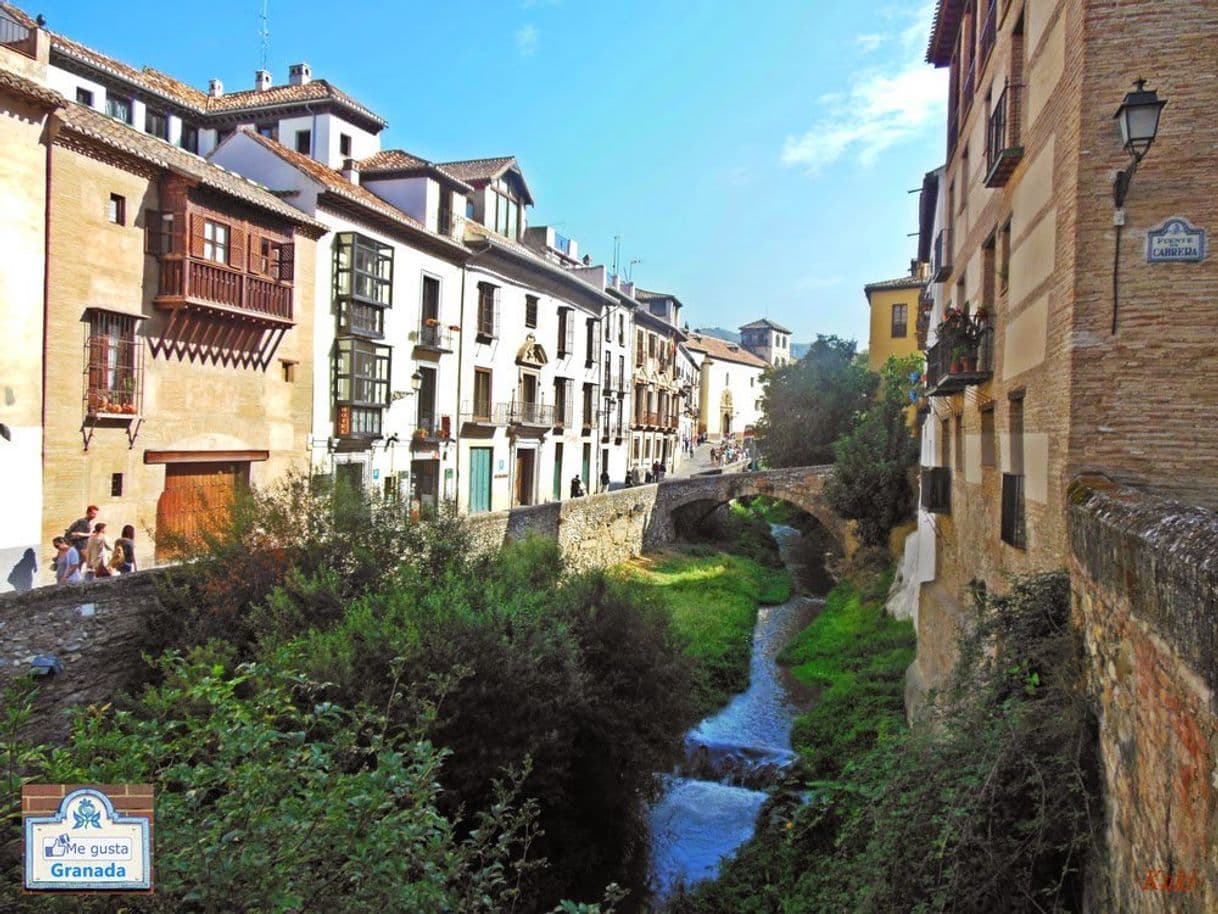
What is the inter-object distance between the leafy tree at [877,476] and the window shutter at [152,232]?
1785cm

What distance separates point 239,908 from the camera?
3895 mm

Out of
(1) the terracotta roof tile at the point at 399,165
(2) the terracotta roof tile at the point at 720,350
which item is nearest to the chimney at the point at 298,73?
(1) the terracotta roof tile at the point at 399,165

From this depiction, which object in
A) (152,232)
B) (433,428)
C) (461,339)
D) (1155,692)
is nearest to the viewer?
(1155,692)

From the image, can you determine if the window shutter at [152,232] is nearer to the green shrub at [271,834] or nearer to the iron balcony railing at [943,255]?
the green shrub at [271,834]

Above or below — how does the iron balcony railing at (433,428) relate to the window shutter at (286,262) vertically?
below

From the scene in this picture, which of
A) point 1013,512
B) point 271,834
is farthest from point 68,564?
point 1013,512

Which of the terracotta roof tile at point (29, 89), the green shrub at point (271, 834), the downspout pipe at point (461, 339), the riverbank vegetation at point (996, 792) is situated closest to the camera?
the green shrub at point (271, 834)

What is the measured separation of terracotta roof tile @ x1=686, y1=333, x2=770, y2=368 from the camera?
63.0 metres

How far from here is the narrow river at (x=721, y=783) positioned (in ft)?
36.0

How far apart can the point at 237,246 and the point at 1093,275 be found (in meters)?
14.7

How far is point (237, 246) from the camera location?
1600cm

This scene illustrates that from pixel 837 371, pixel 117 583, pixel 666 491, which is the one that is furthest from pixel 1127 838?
pixel 837 371

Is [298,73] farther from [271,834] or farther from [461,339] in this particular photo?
[271,834]

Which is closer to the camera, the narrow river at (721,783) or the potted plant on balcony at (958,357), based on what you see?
the potted plant on balcony at (958,357)
